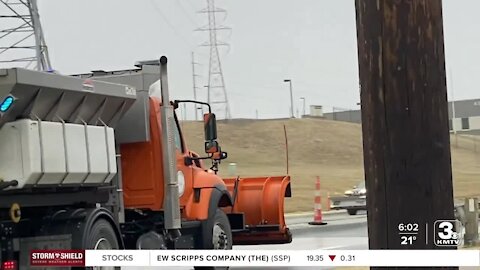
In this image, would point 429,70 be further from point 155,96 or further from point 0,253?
point 155,96

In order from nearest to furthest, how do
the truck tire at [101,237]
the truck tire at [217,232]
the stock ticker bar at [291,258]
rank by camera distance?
the stock ticker bar at [291,258] < the truck tire at [101,237] < the truck tire at [217,232]

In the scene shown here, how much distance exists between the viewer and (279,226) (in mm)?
11547

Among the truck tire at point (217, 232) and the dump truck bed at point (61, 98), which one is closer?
the dump truck bed at point (61, 98)

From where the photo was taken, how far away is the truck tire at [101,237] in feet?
25.9

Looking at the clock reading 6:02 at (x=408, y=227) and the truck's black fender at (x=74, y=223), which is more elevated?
the clock reading 6:02 at (x=408, y=227)

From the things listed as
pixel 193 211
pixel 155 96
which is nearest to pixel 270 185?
pixel 193 211

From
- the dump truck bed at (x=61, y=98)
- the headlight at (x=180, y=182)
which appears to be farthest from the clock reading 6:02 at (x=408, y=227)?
the headlight at (x=180, y=182)

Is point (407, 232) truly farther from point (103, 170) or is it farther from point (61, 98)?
point (103, 170)

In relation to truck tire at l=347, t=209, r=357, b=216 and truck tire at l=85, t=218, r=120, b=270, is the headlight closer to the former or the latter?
truck tire at l=85, t=218, r=120, b=270

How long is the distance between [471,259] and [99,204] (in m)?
5.12

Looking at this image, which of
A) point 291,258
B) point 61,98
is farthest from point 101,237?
point 291,258

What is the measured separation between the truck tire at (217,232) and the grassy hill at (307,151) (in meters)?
26.5

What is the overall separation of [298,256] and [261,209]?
5829 millimetres

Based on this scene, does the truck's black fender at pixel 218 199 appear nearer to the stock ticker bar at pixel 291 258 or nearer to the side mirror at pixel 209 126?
the side mirror at pixel 209 126
